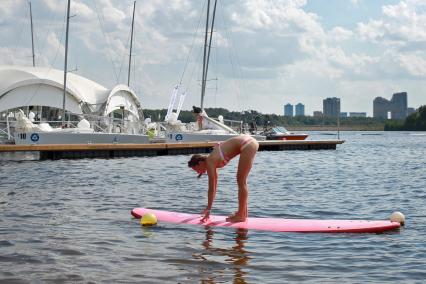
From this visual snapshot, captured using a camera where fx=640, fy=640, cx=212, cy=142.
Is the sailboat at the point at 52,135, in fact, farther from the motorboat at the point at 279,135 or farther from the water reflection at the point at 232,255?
the water reflection at the point at 232,255

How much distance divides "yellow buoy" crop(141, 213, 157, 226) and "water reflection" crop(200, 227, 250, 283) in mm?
1014

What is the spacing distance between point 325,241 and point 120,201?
21.4ft

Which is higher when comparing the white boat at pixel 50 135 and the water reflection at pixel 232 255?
the white boat at pixel 50 135

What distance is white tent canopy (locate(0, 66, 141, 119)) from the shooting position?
5425cm

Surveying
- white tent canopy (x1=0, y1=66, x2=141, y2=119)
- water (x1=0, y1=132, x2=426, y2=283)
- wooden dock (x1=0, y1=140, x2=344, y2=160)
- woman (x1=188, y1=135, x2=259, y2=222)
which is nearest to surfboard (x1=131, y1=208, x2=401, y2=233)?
water (x1=0, y1=132, x2=426, y2=283)

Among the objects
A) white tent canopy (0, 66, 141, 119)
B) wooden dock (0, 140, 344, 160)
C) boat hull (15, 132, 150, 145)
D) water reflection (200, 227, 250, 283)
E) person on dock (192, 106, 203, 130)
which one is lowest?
water reflection (200, 227, 250, 283)

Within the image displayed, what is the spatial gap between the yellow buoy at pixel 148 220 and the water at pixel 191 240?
209 millimetres

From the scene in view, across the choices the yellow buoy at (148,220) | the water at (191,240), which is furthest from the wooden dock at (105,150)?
the yellow buoy at (148,220)

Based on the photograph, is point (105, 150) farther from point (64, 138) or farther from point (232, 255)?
point (232, 255)

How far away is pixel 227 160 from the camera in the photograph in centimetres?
1054

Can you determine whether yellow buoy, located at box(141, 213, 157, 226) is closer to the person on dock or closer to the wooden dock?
the wooden dock

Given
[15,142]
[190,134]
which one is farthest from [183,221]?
[190,134]

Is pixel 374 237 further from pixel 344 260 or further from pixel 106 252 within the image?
pixel 106 252

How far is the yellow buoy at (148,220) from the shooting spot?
11.3m
